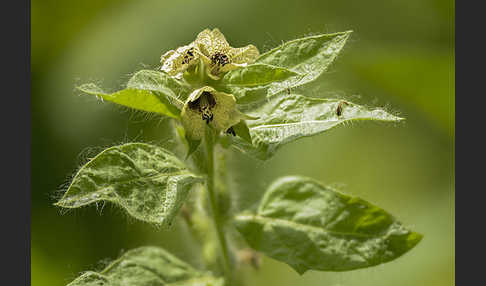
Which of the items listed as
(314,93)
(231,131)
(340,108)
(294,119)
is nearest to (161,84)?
(231,131)

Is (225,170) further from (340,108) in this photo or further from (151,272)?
(340,108)

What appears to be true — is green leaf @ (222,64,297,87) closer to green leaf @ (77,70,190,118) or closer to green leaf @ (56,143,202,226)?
green leaf @ (77,70,190,118)

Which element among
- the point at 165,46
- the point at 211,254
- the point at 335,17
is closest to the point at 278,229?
the point at 211,254

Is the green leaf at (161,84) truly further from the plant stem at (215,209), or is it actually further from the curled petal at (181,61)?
the plant stem at (215,209)

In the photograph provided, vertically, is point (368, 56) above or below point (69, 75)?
above

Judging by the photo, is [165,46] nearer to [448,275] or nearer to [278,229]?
[278,229]

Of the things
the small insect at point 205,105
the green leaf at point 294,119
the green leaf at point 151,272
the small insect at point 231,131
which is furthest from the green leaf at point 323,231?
the small insect at point 205,105

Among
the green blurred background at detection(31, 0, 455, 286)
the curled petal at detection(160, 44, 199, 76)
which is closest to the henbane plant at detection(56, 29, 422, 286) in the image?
the curled petal at detection(160, 44, 199, 76)
